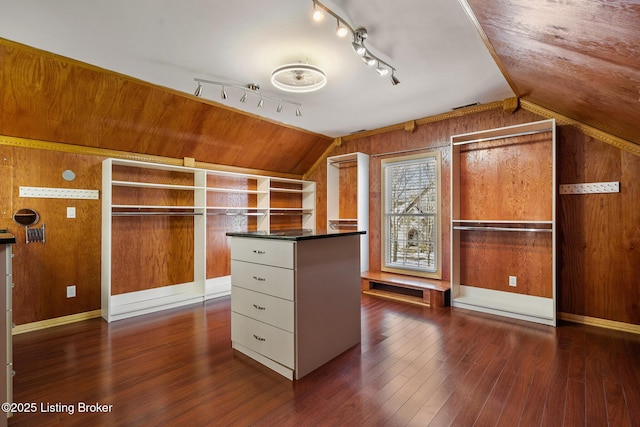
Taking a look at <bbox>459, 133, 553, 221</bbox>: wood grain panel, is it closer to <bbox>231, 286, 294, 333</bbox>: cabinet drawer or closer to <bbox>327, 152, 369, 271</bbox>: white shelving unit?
<bbox>327, 152, 369, 271</bbox>: white shelving unit

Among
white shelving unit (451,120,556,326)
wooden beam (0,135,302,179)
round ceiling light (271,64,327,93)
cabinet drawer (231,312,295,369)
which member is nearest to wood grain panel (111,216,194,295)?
wooden beam (0,135,302,179)

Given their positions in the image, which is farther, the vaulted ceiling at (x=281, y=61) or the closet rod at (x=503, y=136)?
the closet rod at (x=503, y=136)

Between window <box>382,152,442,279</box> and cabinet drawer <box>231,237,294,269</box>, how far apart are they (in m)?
2.95

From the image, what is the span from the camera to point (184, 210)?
455 cm

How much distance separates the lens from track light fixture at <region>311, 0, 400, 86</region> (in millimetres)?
2023

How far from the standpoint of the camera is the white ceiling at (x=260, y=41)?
205 centimetres

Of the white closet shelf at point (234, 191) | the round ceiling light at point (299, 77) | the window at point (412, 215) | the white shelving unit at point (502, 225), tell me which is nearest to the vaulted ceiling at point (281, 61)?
the round ceiling light at point (299, 77)

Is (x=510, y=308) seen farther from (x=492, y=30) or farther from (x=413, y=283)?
(x=492, y=30)

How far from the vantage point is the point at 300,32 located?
2.35m

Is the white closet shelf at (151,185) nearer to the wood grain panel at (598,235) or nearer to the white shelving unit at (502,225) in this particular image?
the white shelving unit at (502,225)

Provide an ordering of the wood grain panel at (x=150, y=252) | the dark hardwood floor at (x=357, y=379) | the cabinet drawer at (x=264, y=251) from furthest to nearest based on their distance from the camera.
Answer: the wood grain panel at (x=150, y=252), the cabinet drawer at (x=264, y=251), the dark hardwood floor at (x=357, y=379)

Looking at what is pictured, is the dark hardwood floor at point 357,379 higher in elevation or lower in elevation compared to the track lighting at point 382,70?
lower

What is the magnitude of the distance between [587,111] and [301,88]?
2799 mm

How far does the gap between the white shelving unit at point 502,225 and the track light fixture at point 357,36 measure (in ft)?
5.44
